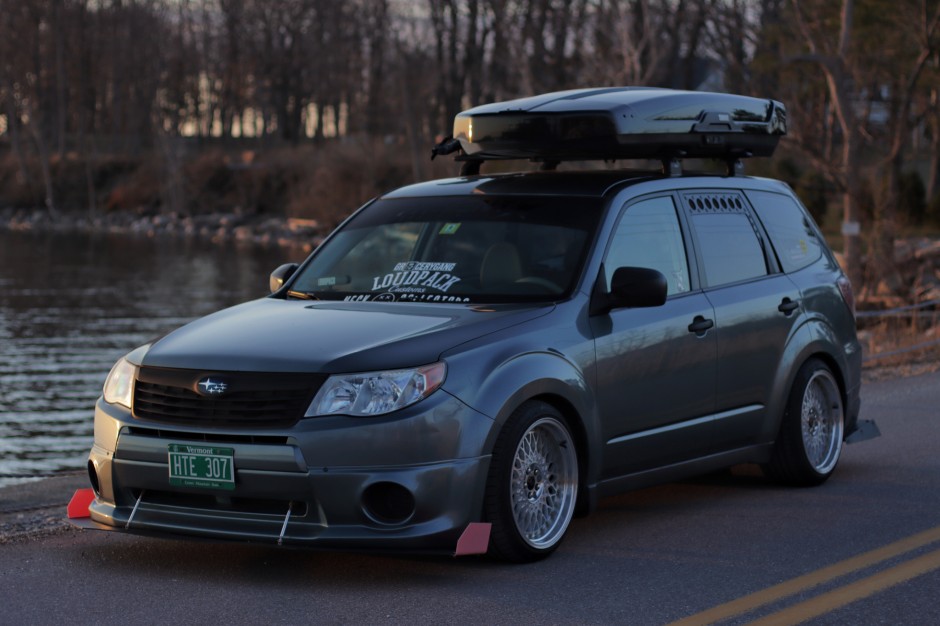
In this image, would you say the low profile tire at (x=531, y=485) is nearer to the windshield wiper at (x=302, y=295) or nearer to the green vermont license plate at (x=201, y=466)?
the green vermont license plate at (x=201, y=466)

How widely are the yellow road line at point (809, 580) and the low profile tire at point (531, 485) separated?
3.27ft

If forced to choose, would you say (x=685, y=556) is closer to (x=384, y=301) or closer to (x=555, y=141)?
(x=384, y=301)

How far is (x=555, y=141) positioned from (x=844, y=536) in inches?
97.7

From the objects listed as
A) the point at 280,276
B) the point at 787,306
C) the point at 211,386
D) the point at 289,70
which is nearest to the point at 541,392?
the point at 211,386

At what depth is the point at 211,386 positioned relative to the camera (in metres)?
6.14

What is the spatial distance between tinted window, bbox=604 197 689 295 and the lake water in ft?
20.3

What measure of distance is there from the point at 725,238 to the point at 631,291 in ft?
4.79

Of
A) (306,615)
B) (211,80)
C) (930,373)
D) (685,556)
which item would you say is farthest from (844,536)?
(211,80)

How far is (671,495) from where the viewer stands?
27.4ft

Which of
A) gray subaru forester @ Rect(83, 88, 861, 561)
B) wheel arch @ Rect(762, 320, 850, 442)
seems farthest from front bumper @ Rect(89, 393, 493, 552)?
wheel arch @ Rect(762, 320, 850, 442)

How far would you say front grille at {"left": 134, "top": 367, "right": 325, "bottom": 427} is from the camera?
604cm

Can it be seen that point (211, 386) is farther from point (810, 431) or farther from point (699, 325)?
point (810, 431)

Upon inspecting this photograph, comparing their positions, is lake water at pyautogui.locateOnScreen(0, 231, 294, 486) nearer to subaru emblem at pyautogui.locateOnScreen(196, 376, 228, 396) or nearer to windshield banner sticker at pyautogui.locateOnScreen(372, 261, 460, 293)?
windshield banner sticker at pyautogui.locateOnScreen(372, 261, 460, 293)

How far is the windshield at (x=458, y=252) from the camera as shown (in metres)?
7.17
